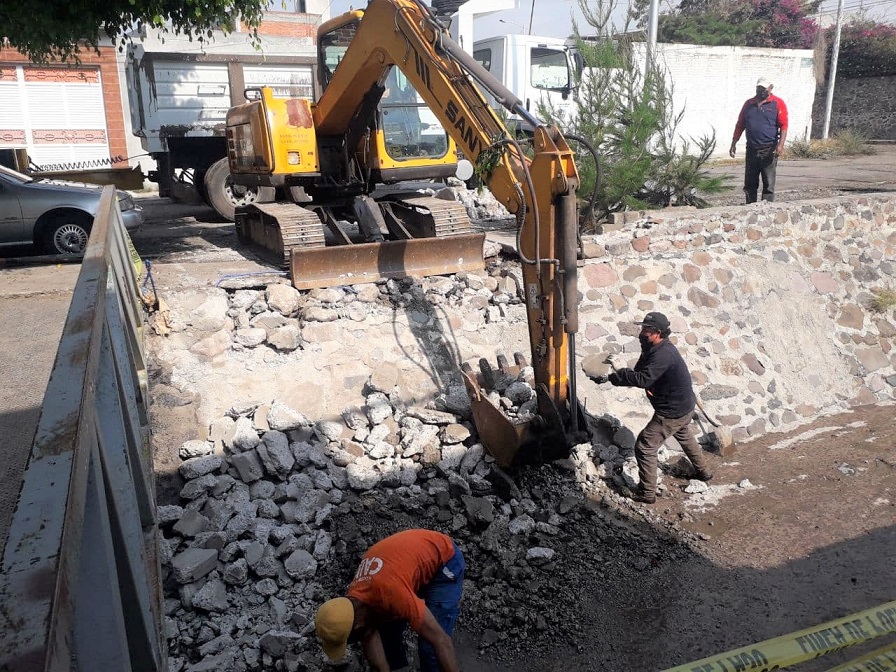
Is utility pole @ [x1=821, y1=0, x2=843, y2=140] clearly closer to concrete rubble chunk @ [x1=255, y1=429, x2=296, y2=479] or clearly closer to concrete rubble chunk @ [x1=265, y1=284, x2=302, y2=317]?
concrete rubble chunk @ [x1=265, y1=284, x2=302, y2=317]

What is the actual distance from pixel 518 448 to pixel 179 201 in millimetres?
9623

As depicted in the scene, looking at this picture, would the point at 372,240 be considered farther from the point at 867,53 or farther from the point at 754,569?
the point at 867,53

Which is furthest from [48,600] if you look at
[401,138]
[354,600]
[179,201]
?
[179,201]

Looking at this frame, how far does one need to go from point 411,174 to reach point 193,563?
16.8 ft

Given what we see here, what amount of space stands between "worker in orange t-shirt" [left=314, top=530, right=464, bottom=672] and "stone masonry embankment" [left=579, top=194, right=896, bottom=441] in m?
3.29

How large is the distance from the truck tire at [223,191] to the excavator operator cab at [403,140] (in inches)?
161

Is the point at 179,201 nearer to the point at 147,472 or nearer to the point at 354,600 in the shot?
the point at 147,472

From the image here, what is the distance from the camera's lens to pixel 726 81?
76.6 ft

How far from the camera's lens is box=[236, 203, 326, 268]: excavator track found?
748 cm

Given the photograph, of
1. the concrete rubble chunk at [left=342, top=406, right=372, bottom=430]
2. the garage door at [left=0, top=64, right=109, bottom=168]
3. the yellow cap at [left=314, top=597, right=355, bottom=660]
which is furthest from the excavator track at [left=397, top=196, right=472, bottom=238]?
the garage door at [left=0, top=64, right=109, bottom=168]

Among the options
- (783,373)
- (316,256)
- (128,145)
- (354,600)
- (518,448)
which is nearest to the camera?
(354,600)

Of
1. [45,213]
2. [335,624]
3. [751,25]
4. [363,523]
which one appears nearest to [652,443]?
[363,523]

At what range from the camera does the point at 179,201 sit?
12.9 meters

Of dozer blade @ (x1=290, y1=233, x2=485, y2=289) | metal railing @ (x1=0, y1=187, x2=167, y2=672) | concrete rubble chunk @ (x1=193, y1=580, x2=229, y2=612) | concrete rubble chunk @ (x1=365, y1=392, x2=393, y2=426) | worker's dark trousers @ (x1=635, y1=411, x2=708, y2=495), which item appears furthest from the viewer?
dozer blade @ (x1=290, y1=233, x2=485, y2=289)
